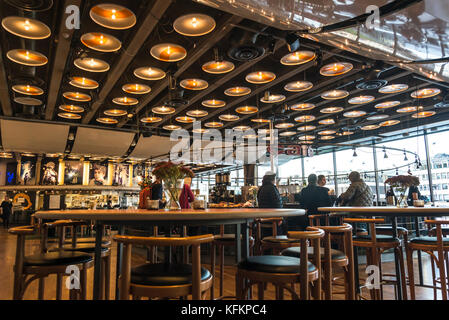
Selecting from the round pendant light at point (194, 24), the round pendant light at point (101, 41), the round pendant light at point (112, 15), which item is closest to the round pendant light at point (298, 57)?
the round pendant light at point (194, 24)

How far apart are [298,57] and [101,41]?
326 centimetres

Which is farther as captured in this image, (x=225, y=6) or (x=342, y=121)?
(x=342, y=121)

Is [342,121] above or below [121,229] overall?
above

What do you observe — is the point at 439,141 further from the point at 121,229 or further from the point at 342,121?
the point at 121,229

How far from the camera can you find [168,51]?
5059mm

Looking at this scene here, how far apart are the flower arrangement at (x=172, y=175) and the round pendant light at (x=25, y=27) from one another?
118 inches

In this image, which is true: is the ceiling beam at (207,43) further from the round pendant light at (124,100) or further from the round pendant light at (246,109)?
the round pendant light at (246,109)

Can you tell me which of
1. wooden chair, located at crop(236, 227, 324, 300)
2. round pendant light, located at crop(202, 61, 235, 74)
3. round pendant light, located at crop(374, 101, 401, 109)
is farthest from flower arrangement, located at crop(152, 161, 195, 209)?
round pendant light, located at crop(374, 101, 401, 109)

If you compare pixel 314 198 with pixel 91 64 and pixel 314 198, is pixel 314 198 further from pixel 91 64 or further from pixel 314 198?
pixel 91 64

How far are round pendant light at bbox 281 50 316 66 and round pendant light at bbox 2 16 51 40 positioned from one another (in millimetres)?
3740

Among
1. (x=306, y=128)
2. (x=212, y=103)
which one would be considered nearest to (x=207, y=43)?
(x=212, y=103)

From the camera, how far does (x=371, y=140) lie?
14031mm

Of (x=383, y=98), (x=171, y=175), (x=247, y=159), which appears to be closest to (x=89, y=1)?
→ (x=171, y=175)

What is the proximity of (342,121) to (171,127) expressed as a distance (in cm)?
596
